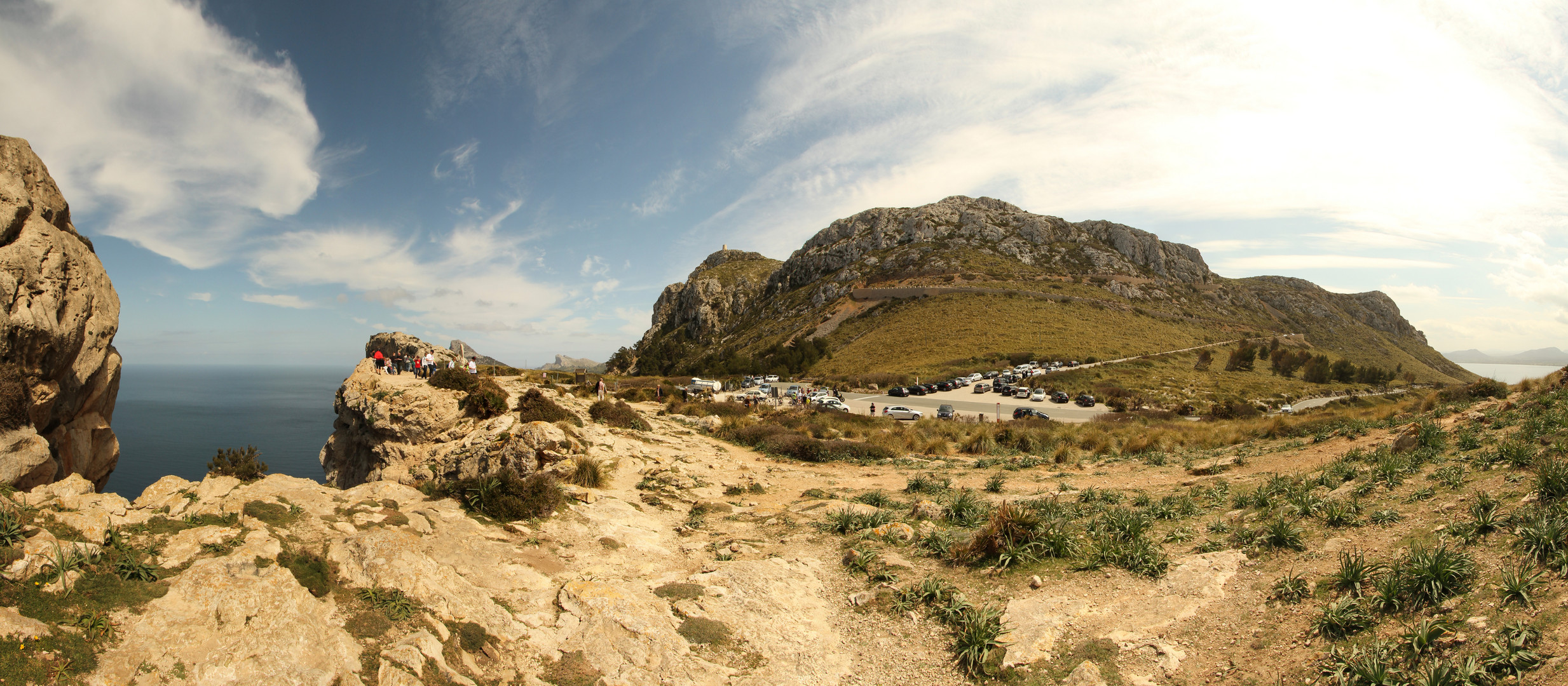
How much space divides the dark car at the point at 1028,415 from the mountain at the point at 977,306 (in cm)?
2210

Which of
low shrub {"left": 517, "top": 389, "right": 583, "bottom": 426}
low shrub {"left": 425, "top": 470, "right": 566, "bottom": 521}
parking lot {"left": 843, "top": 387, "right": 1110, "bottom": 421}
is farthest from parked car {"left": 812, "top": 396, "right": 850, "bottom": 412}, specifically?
low shrub {"left": 425, "top": 470, "right": 566, "bottom": 521}

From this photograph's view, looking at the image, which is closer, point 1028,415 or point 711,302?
point 1028,415

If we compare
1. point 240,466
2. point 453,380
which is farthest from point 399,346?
point 453,380

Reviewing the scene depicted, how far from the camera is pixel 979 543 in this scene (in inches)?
330

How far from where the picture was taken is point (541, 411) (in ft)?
57.4

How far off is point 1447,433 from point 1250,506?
689 cm

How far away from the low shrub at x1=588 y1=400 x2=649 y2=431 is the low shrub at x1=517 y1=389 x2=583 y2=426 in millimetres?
2619

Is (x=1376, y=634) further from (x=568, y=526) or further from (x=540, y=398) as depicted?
(x=540, y=398)

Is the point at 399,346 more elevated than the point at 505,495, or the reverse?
the point at 399,346

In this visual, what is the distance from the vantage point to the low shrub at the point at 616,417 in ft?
70.8

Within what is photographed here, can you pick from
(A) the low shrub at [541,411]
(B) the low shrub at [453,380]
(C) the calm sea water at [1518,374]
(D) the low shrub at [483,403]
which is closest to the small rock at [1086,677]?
(A) the low shrub at [541,411]

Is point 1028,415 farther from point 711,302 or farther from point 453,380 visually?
point 711,302

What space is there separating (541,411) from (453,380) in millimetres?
3010

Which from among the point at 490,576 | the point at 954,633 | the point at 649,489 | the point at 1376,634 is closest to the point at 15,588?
the point at 490,576
